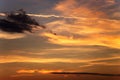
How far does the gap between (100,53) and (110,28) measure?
0.27 metres

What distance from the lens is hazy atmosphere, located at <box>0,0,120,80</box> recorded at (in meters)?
3.44

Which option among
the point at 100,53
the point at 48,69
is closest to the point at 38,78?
the point at 48,69

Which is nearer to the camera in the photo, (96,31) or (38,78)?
(38,78)

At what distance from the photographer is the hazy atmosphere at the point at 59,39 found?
3.44 metres

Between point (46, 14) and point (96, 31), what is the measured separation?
0.53 metres

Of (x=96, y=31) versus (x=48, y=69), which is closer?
(x=48, y=69)

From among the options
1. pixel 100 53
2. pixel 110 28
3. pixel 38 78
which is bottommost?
pixel 38 78

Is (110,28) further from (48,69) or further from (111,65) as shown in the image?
(48,69)

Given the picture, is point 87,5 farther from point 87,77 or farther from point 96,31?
point 87,77

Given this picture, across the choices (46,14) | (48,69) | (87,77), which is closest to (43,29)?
(46,14)

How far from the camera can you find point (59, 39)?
3.62m

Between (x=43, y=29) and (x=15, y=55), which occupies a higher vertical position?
(x=43, y=29)

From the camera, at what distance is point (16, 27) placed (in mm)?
3479

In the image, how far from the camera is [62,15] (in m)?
3.65
